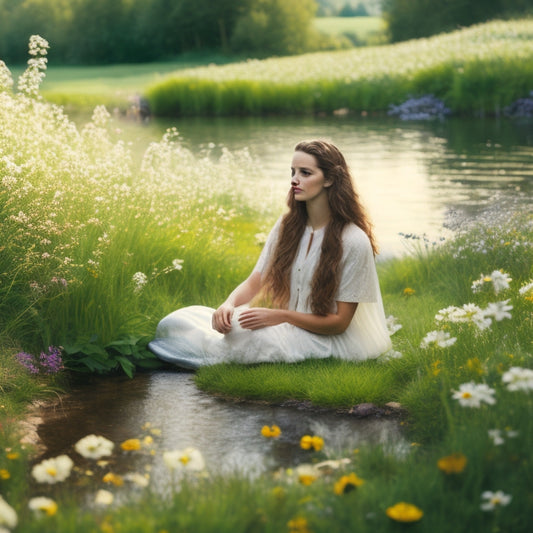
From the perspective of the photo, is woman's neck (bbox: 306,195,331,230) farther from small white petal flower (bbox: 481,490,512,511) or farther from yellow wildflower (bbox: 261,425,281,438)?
small white petal flower (bbox: 481,490,512,511)

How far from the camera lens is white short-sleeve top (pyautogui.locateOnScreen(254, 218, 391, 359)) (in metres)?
4.68

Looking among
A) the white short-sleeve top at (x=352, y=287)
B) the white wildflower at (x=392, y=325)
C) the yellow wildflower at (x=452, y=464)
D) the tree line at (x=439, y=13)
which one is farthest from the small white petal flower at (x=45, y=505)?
the tree line at (x=439, y=13)

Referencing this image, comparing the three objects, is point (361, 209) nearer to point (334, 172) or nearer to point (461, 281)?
point (334, 172)

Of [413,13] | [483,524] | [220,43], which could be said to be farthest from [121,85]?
[483,524]

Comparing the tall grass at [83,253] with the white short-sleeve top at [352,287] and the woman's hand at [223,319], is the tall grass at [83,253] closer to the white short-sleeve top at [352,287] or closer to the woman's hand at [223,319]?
the woman's hand at [223,319]

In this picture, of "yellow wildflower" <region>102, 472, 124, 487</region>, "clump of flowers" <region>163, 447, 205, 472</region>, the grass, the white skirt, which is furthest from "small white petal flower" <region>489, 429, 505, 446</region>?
the grass

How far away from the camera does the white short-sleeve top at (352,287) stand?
4676 mm

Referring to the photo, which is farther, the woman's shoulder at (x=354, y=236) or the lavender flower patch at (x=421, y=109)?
the lavender flower patch at (x=421, y=109)

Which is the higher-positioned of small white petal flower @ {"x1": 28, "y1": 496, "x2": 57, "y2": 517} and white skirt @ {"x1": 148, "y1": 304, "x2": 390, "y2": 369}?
small white petal flower @ {"x1": 28, "y1": 496, "x2": 57, "y2": 517}

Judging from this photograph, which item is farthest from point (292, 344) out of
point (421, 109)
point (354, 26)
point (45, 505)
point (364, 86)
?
point (354, 26)

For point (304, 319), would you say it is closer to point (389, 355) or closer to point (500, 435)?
point (389, 355)

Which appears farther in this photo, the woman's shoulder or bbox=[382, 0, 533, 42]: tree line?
bbox=[382, 0, 533, 42]: tree line

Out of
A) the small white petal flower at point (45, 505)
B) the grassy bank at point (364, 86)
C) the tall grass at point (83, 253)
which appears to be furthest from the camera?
the grassy bank at point (364, 86)

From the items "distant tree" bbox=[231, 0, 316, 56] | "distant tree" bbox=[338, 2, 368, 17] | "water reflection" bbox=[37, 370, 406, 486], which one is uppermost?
"distant tree" bbox=[338, 2, 368, 17]
